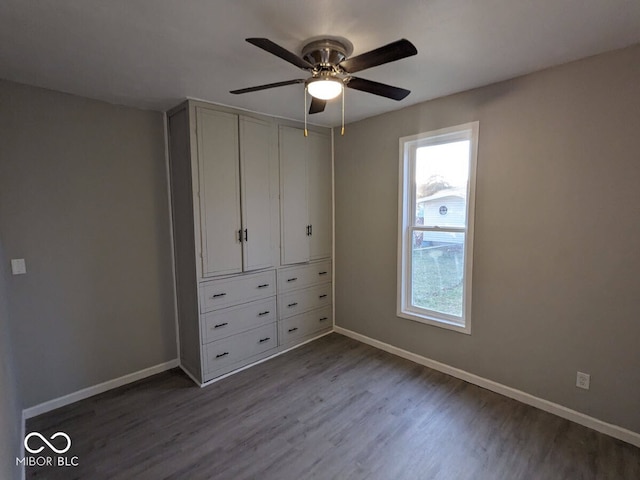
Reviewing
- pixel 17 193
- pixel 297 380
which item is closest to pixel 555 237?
pixel 297 380

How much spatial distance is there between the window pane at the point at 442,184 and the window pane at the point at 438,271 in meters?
0.15

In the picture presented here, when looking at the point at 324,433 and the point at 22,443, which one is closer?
the point at 22,443

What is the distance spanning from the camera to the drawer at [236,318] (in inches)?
111

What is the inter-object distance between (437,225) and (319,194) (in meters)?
1.40

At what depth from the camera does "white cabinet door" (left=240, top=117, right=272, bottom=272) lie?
9.77 feet

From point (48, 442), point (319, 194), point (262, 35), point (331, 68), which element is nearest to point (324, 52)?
point (331, 68)

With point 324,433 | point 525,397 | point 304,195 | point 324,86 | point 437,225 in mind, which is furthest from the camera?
point 304,195

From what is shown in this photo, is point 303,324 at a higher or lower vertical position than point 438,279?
lower

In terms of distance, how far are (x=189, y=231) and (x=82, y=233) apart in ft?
2.69

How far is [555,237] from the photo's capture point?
224 cm

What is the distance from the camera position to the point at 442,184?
2.91m

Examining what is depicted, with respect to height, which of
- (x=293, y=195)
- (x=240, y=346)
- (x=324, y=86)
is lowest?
(x=240, y=346)

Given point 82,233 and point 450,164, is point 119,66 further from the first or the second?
point 450,164

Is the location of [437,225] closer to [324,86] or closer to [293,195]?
[293,195]
